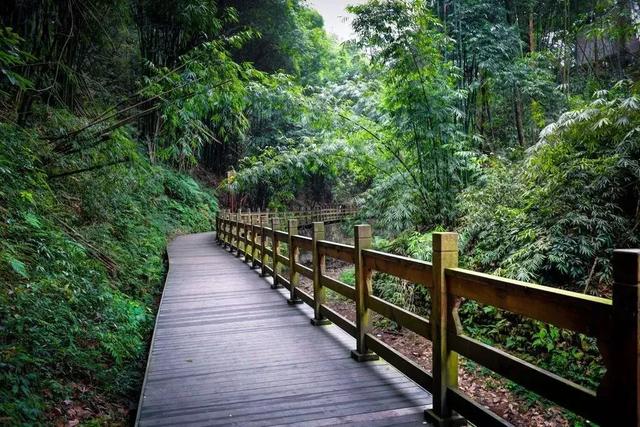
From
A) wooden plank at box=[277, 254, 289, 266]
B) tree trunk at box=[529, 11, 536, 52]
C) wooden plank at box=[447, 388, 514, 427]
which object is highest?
tree trunk at box=[529, 11, 536, 52]

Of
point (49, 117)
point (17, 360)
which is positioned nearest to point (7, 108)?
point (49, 117)

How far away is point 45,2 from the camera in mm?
5871

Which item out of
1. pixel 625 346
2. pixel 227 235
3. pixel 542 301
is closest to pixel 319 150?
pixel 227 235

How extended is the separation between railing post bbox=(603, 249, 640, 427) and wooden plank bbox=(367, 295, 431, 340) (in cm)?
122

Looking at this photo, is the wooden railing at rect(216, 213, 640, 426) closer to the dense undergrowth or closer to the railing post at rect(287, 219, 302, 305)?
the railing post at rect(287, 219, 302, 305)

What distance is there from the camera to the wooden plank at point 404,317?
112 inches

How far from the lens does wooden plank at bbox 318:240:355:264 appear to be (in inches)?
159

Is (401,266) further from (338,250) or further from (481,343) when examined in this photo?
(338,250)

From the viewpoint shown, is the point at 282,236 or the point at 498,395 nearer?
the point at 498,395

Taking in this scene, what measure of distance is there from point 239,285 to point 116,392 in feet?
12.5

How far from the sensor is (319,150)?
14.8 m

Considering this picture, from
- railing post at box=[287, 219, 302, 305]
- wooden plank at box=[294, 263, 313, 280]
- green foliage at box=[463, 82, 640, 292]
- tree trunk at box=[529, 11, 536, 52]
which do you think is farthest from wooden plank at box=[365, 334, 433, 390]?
tree trunk at box=[529, 11, 536, 52]

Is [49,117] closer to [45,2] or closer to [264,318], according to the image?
[45,2]

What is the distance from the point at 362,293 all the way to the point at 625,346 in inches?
90.9
